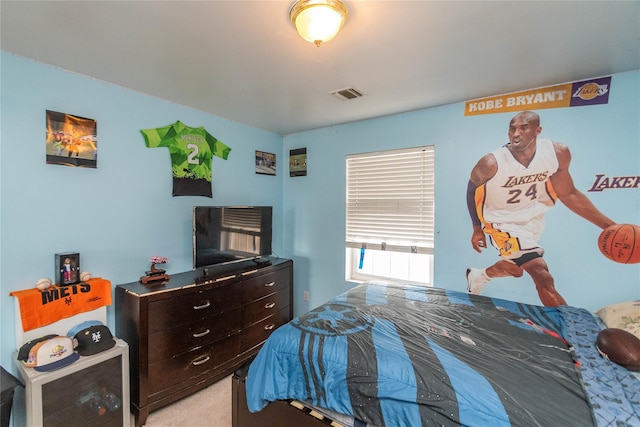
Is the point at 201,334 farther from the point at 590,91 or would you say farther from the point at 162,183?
the point at 590,91

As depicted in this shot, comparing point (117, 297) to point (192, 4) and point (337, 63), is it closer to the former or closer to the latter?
point (192, 4)

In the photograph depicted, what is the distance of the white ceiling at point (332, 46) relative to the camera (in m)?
1.31

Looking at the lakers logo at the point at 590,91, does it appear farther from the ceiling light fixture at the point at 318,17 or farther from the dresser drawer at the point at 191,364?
the dresser drawer at the point at 191,364

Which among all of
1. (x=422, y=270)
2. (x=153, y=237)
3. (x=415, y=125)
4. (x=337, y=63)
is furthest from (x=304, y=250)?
(x=337, y=63)

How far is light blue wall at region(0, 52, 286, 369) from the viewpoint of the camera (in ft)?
5.52

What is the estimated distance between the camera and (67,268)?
1.82 metres

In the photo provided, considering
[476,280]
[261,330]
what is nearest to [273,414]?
[261,330]

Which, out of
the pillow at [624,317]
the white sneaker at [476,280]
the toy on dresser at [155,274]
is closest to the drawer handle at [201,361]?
the toy on dresser at [155,274]

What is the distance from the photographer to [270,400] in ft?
4.73

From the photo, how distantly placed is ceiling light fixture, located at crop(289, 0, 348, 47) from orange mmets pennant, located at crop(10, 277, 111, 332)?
2142 mm

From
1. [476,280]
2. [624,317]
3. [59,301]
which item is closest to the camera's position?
[624,317]

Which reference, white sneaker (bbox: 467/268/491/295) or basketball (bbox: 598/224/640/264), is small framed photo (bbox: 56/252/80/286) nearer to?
white sneaker (bbox: 467/268/491/295)

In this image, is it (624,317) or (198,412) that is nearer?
(624,317)

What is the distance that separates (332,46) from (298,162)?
1963mm
